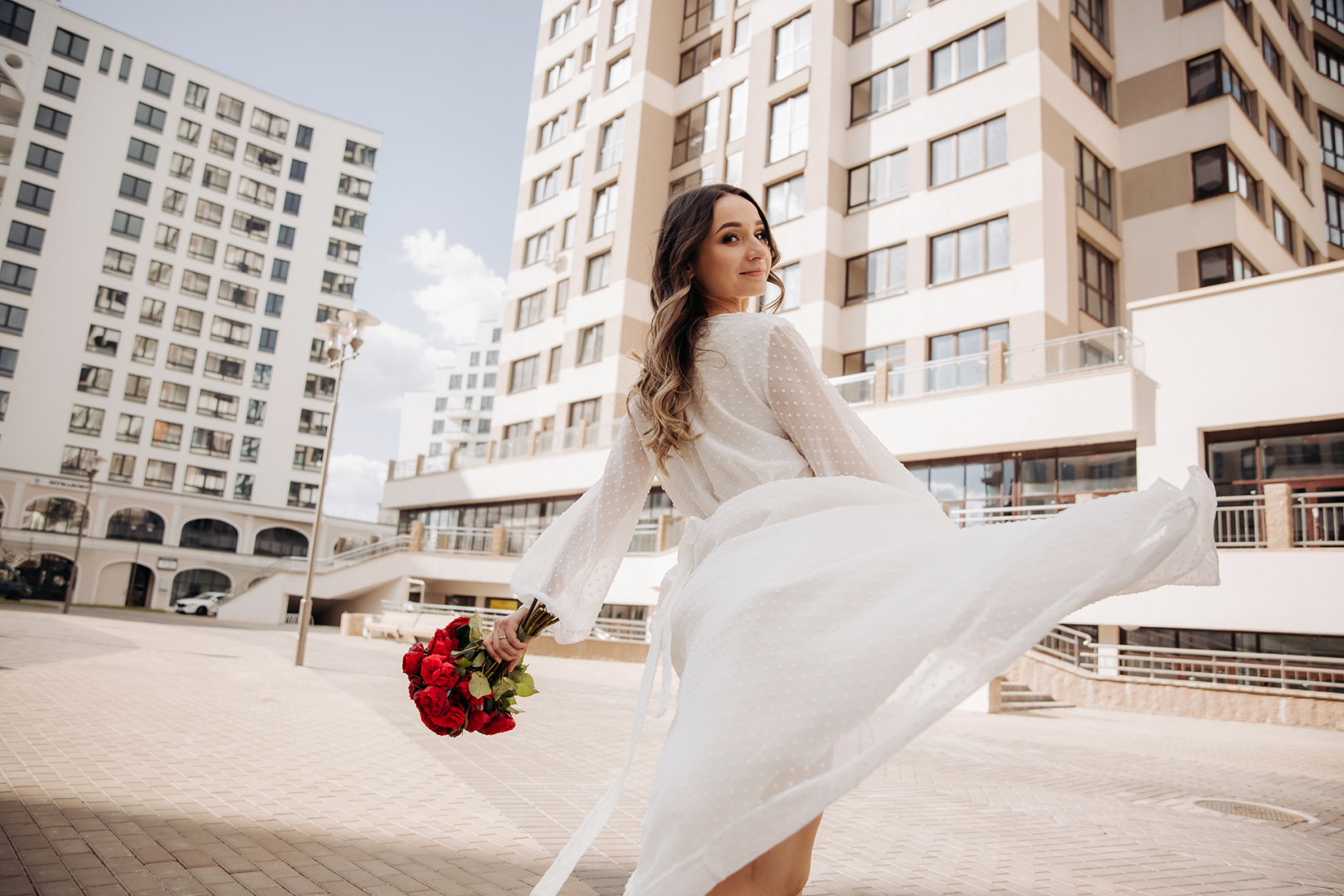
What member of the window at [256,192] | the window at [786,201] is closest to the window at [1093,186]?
the window at [786,201]

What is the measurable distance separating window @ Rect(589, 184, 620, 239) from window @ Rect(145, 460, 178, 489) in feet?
117

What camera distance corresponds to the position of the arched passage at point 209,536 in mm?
54625

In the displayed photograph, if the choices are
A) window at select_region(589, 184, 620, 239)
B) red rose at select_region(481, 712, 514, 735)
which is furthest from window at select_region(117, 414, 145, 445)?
red rose at select_region(481, 712, 514, 735)

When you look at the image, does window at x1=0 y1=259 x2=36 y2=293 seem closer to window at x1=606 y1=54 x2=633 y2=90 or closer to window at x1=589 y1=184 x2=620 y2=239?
window at x1=589 y1=184 x2=620 y2=239

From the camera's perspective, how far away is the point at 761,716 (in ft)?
4.71

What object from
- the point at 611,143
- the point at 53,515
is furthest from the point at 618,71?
the point at 53,515

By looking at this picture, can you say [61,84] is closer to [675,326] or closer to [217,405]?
[217,405]

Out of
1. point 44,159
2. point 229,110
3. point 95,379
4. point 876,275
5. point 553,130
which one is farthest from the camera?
point 229,110

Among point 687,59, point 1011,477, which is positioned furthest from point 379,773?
point 687,59

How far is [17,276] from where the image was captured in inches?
2058

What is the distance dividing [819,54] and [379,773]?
95.1 ft

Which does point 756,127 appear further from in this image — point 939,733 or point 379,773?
point 379,773

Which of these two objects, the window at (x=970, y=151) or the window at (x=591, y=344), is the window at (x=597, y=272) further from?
the window at (x=970, y=151)

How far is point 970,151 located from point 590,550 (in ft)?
86.9
